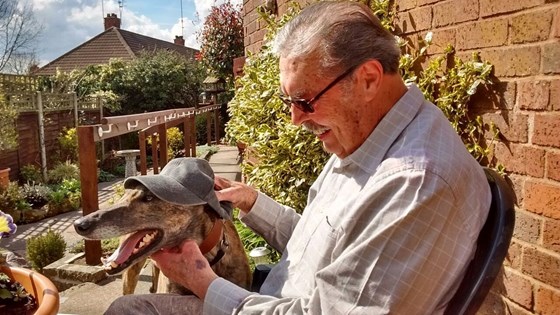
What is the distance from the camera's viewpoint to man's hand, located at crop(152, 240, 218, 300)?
4.83 ft

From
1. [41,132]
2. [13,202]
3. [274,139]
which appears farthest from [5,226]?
[41,132]

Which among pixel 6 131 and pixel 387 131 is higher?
pixel 387 131

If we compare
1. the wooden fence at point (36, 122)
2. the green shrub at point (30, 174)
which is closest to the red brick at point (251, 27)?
the wooden fence at point (36, 122)

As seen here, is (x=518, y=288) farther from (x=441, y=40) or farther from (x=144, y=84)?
(x=144, y=84)

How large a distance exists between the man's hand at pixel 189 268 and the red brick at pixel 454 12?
1.40m

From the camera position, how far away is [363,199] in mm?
1176

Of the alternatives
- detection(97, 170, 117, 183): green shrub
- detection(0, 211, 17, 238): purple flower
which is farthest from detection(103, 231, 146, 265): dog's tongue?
detection(97, 170, 117, 183): green shrub

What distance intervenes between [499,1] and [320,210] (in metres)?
1.03

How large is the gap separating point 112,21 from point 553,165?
33.4 metres

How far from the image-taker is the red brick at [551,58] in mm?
1568

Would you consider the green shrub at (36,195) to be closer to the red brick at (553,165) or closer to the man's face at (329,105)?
the man's face at (329,105)

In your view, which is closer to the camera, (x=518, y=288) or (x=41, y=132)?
(x=518, y=288)

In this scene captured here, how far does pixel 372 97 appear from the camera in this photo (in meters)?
1.35

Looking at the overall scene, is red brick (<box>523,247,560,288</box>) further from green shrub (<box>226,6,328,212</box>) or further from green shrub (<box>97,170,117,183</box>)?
green shrub (<box>97,170,117,183</box>)
